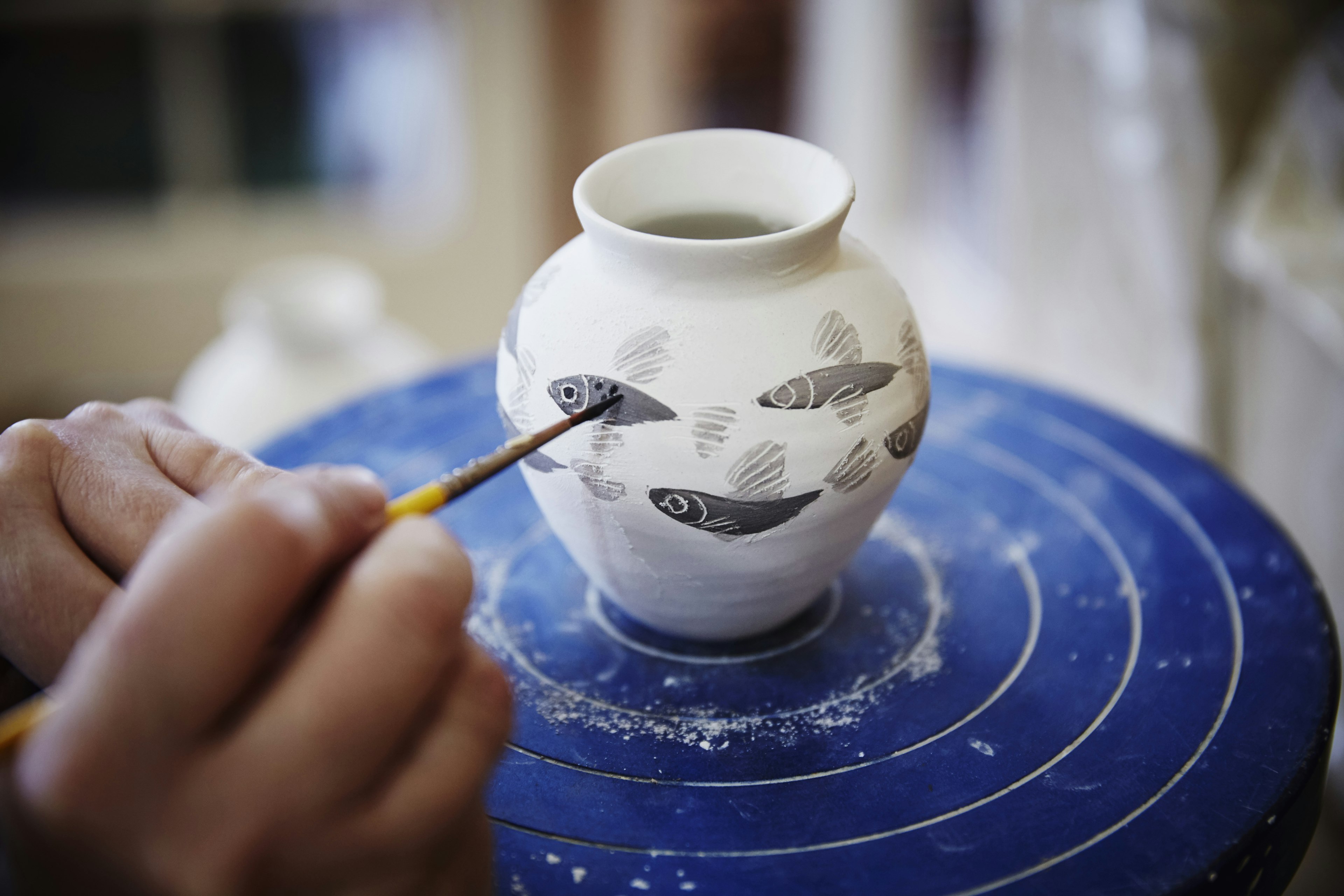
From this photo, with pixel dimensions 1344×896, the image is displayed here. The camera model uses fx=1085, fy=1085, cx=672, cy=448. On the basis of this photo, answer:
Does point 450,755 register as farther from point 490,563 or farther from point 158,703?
point 490,563

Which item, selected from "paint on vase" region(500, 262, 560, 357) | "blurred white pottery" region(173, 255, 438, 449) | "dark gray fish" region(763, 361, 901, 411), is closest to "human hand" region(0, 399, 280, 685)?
"paint on vase" region(500, 262, 560, 357)

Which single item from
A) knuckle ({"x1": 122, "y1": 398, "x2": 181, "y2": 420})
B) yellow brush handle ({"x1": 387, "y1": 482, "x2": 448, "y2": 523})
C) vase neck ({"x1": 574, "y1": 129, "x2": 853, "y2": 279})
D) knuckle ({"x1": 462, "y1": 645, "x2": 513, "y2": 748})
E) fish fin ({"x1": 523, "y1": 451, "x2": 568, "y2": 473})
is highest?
vase neck ({"x1": 574, "y1": 129, "x2": 853, "y2": 279})

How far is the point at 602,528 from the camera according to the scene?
856 mm

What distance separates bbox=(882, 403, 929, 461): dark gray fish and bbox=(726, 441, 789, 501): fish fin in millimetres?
92

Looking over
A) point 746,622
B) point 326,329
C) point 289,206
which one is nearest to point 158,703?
point 746,622

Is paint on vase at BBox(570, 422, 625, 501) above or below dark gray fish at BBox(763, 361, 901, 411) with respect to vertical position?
below

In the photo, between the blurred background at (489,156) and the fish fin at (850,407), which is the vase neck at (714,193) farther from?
the blurred background at (489,156)

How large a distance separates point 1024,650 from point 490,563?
50 cm

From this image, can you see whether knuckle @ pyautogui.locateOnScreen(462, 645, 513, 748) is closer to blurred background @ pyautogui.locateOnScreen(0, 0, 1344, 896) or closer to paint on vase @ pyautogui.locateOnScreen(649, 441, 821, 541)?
paint on vase @ pyautogui.locateOnScreen(649, 441, 821, 541)

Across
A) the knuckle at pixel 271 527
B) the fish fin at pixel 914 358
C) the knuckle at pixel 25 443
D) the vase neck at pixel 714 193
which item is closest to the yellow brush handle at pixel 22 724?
the knuckle at pixel 271 527

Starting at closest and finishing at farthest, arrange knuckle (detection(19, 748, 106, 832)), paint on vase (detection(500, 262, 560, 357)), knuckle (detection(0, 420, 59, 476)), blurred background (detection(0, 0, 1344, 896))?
1. knuckle (detection(19, 748, 106, 832))
2. knuckle (detection(0, 420, 59, 476))
3. paint on vase (detection(500, 262, 560, 357))
4. blurred background (detection(0, 0, 1344, 896))

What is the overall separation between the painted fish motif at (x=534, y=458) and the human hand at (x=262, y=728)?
8.8 inches

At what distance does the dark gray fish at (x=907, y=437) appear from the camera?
0.84m

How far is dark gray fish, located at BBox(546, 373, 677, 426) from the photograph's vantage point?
792 millimetres
